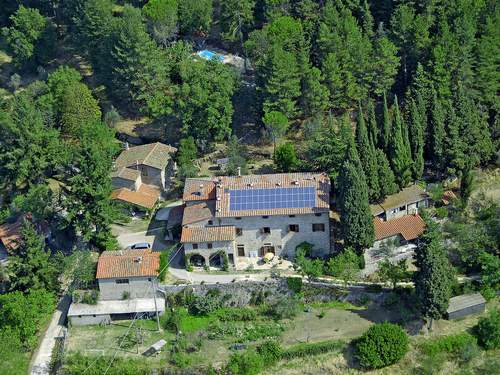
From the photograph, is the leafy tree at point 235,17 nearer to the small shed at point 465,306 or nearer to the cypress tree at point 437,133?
the cypress tree at point 437,133

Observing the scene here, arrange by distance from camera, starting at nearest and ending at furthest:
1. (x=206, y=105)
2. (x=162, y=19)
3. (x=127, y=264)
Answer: (x=127, y=264), (x=206, y=105), (x=162, y=19)

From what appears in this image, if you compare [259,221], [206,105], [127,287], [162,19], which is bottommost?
[127,287]

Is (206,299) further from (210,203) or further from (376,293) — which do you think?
(376,293)

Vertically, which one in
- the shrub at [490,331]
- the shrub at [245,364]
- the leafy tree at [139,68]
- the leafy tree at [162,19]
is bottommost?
the shrub at [245,364]

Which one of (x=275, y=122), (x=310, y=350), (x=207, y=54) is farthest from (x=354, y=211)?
(x=207, y=54)

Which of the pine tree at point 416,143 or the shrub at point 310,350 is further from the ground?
the pine tree at point 416,143

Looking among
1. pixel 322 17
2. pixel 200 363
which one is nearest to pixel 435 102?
pixel 322 17

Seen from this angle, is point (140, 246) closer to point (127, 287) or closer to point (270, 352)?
point (127, 287)

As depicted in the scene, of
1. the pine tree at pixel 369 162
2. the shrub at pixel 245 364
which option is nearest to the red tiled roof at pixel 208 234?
the shrub at pixel 245 364
